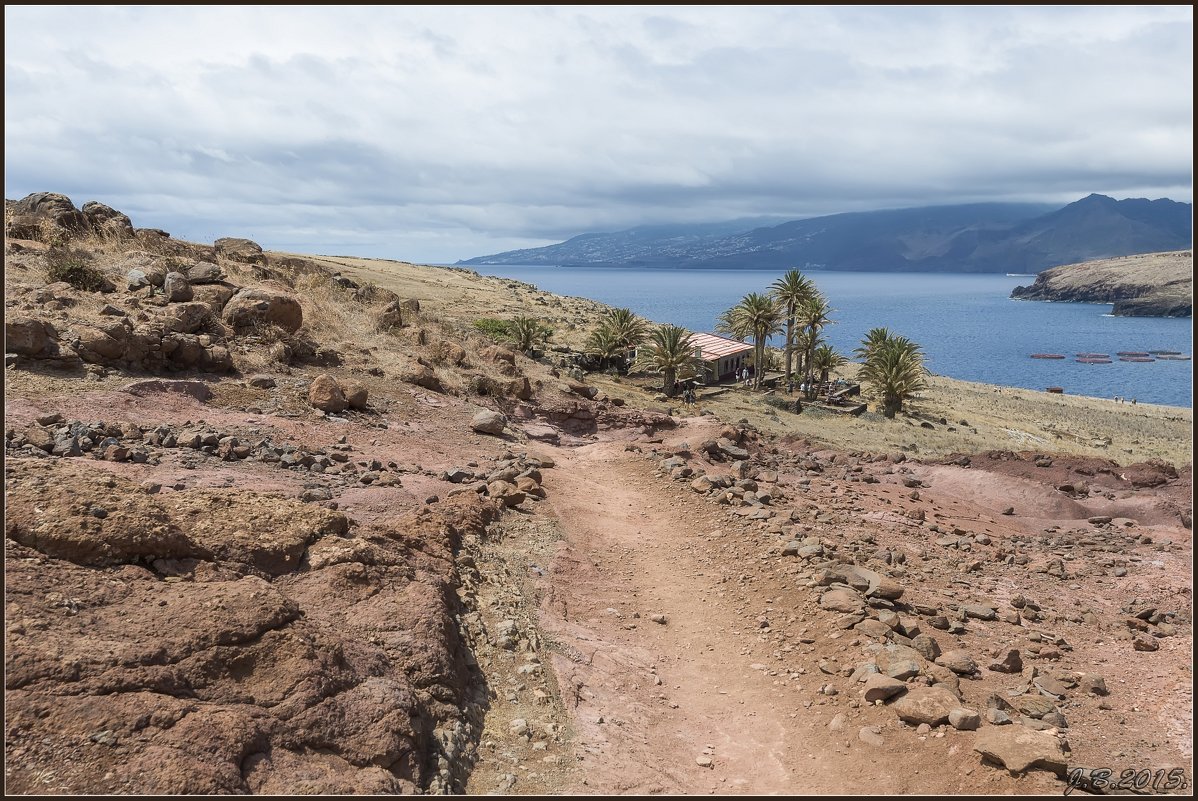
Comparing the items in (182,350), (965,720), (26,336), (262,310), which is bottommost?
(965,720)

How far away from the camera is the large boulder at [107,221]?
21.7 metres

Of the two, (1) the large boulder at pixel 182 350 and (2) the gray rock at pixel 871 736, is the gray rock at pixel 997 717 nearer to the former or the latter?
(2) the gray rock at pixel 871 736

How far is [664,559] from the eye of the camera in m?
12.0

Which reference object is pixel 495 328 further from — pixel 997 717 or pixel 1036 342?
pixel 1036 342

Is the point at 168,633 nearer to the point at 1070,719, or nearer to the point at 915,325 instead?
the point at 1070,719

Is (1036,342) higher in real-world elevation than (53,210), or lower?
lower

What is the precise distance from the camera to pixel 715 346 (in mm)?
55500

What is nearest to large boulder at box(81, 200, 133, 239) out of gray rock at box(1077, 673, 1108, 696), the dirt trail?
the dirt trail

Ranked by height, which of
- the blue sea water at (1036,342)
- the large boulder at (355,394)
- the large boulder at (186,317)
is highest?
the large boulder at (186,317)

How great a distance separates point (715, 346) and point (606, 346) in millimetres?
12715

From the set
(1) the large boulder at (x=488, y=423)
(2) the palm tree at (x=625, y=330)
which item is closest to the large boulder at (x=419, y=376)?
(1) the large boulder at (x=488, y=423)

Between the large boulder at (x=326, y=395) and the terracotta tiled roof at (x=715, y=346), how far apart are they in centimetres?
3905

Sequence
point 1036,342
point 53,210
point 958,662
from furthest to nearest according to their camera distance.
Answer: point 1036,342 → point 53,210 → point 958,662

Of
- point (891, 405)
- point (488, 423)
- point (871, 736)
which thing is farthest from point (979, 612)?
point (891, 405)
